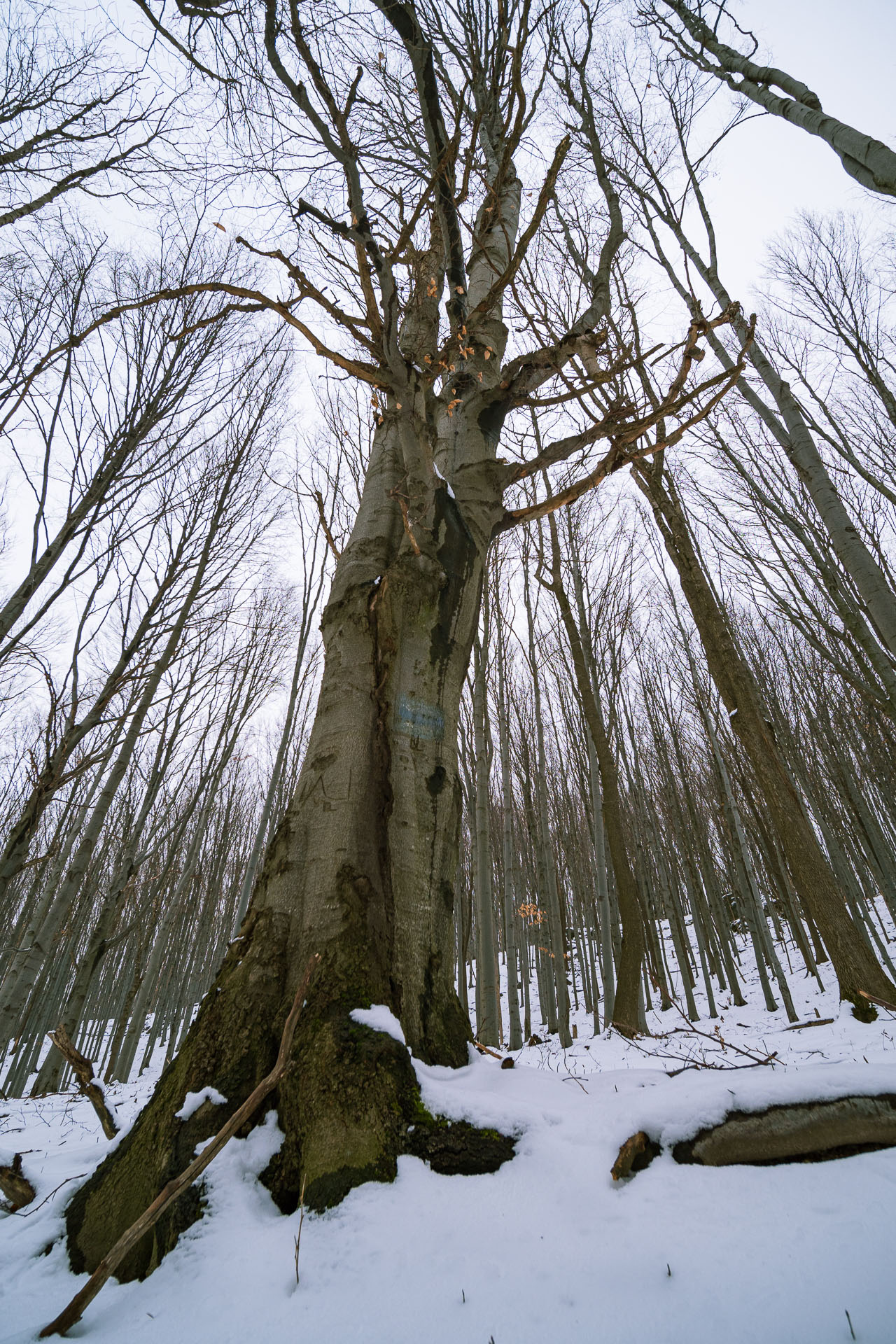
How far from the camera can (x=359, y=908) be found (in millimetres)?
1451

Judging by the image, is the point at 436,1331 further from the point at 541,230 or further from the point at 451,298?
the point at 541,230

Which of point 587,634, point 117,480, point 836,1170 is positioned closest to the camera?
point 836,1170

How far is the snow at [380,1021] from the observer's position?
49.4 inches

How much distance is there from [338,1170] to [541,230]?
6.90m

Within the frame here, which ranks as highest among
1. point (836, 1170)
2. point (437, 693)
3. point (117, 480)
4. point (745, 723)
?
point (117, 480)

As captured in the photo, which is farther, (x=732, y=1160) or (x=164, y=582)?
(x=164, y=582)

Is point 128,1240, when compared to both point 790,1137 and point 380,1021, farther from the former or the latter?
point 790,1137

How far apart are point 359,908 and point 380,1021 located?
0.87 feet

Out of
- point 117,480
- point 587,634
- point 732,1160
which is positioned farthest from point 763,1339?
point 587,634

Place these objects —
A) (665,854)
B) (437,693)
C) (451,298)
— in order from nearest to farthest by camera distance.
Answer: (437,693) < (451,298) < (665,854)

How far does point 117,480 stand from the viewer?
14.1 feet

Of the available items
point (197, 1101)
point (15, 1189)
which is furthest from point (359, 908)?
point (15, 1189)

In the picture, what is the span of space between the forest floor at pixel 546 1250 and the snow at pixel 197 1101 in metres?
0.10

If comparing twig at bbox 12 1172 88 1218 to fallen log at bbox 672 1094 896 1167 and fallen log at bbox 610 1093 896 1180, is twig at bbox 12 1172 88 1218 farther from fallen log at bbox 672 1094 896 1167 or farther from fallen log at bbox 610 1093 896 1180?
fallen log at bbox 672 1094 896 1167
